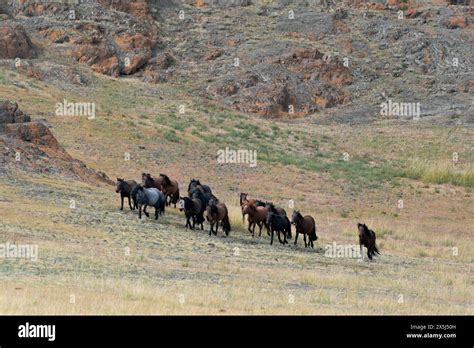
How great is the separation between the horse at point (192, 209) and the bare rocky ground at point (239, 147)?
0.74 meters

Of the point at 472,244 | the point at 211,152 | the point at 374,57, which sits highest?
the point at 374,57

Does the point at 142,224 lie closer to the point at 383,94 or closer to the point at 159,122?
the point at 159,122

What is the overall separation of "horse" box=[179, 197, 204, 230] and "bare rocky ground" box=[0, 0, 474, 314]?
739 mm

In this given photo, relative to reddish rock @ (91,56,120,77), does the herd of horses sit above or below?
below

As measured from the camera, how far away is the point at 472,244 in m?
37.2

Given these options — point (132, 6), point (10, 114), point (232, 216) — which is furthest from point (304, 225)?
point (132, 6)

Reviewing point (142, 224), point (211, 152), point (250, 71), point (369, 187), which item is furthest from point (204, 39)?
point (142, 224)

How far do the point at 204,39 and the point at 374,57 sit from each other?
17251 millimetres

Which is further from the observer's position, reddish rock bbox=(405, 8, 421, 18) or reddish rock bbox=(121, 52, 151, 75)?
reddish rock bbox=(405, 8, 421, 18)

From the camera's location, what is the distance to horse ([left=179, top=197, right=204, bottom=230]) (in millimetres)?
29281

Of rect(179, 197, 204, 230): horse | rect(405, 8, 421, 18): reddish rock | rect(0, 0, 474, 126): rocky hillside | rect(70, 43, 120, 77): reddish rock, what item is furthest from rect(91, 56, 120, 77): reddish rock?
rect(179, 197, 204, 230): horse

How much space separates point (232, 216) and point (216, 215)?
4.87 m

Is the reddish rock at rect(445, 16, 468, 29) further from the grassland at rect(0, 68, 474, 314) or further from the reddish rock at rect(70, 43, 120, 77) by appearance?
the reddish rock at rect(70, 43, 120, 77)

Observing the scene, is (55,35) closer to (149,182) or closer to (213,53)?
(213,53)
